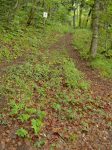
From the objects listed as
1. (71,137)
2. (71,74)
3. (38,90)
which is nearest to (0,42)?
(71,74)

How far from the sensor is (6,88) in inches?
323

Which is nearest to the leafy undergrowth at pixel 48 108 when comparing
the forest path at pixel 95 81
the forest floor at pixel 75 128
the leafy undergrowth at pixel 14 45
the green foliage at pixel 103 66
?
the forest floor at pixel 75 128

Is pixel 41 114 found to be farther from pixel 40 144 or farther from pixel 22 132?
pixel 40 144

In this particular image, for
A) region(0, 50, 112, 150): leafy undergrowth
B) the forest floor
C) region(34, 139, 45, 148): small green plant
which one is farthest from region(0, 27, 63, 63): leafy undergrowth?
region(34, 139, 45, 148): small green plant

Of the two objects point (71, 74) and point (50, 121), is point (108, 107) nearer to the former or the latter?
point (71, 74)

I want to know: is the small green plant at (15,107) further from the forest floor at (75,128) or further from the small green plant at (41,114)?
the small green plant at (41,114)

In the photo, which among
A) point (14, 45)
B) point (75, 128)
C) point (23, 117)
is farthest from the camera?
point (14, 45)

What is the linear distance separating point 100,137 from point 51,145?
1792mm

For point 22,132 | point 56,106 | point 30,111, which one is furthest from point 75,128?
point 22,132

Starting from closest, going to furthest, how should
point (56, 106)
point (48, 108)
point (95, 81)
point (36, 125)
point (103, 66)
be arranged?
point (36, 125) → point (48, 108) → point (56, 106) → point (95, 81) → point (103, 66)

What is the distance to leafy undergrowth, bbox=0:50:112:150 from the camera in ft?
20.8

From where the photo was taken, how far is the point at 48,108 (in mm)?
7797

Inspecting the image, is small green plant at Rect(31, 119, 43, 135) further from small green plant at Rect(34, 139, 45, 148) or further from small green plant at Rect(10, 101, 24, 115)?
small green plant at Rect(10, 101, 24, 115)

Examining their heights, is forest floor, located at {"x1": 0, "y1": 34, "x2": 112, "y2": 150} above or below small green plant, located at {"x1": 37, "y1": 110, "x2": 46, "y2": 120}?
below
